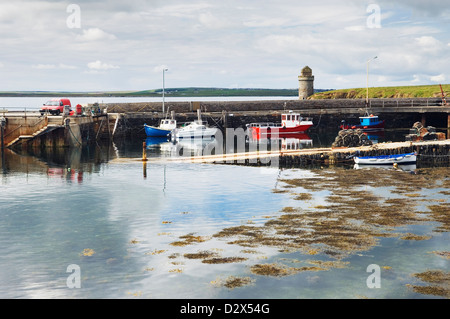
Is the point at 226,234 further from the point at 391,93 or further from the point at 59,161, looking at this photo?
the point at 391,93

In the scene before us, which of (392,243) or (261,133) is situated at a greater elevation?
(261,133)

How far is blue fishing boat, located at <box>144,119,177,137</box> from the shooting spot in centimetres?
7650

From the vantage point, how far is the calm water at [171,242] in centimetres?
1800

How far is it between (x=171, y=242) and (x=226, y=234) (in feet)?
9.06

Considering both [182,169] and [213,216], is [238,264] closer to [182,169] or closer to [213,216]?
[213,216]

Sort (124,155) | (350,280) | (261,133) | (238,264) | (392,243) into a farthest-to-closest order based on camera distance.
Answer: (261,133) → (124,155) → (392,243) → (238,264) → (350,280)

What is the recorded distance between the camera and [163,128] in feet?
252

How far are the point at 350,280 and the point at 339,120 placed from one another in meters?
73.0

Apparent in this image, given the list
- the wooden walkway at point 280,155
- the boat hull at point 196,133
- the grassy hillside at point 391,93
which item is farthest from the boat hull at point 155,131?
the grassy hillside at point 391,93

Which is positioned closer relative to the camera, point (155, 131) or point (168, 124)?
point (155, 131)

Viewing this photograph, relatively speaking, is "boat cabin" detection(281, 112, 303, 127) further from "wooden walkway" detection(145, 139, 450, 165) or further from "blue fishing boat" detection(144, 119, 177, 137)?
A: "wooden walkway" detection(145, 139, 450, 165)

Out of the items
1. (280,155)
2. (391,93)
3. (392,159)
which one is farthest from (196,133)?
(391,93)

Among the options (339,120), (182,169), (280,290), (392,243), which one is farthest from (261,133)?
(280,290)

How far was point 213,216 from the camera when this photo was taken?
1109 inches
